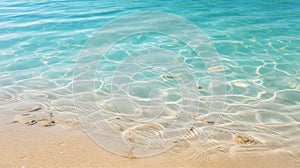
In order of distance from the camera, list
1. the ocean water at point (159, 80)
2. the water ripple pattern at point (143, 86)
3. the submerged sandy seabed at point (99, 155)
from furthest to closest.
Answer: the ocean water at point (159, 80), the water ripple pattern at point (143, 86), the submerged sandy seabed at point (99, 155)

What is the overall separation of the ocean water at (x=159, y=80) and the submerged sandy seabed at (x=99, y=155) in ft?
Result: 0.41

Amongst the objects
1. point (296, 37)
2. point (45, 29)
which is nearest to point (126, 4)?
point (45, 29)

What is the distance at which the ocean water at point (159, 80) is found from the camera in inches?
124

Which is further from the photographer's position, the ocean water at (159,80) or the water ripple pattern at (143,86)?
the ocean water at (159,80)

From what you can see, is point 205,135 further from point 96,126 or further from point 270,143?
point 96,126

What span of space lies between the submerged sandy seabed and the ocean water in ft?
0.41

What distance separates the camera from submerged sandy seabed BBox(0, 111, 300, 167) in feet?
8.13

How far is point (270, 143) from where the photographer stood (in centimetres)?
287

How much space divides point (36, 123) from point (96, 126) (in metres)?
0.69

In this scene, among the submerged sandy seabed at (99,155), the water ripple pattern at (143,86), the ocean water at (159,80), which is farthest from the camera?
the ocean water at (159,80)

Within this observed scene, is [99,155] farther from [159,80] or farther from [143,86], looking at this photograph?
[159,80]

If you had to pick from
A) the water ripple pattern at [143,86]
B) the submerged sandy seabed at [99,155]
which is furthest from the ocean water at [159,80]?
the submerged sandy seabed at [99,155]

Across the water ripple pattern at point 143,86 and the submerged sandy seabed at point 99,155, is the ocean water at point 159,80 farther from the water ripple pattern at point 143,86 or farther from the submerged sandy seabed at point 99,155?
the submerged sandy seabed at point 99,155

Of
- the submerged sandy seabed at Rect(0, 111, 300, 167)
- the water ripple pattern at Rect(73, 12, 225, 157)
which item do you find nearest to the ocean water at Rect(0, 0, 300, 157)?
the water ripple pattern at Rect(73, 12, 225, 157)
